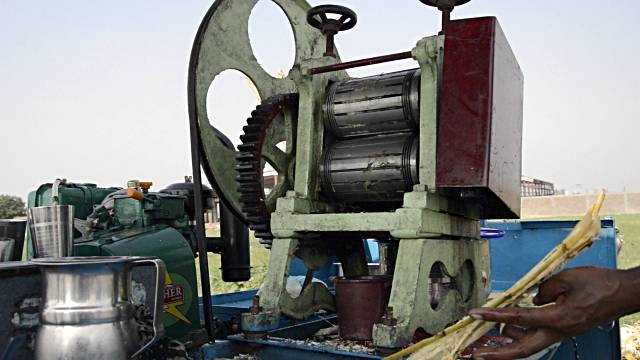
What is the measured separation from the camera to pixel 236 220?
318 cm

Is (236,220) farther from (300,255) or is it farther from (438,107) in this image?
(438,107)

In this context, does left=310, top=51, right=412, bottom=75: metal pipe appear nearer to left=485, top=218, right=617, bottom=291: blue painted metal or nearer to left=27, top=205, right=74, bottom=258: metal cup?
left=27, top=205, right=74, bottom=258: metal cup

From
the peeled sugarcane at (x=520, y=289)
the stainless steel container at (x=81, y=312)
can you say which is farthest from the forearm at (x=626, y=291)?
the stainless steel container at (x=81, y=312)

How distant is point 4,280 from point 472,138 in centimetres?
163

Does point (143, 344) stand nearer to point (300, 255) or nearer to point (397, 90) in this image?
point (300, 255)

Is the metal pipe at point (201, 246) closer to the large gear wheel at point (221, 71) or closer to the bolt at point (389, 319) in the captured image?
the large gear wheel at point (221, 71)

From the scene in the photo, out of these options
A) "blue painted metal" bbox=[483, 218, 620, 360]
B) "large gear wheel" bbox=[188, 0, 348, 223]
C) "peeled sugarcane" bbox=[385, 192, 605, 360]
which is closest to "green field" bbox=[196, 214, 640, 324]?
"blue painted metal" bbox=[483, 218, 620, 360]

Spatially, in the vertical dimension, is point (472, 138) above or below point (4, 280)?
above

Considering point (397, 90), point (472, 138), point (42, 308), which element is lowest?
point (42, 308)

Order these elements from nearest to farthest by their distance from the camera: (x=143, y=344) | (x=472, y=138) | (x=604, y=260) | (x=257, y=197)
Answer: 1. (x=143, y=344)
2. (x=472, y=138)
3. (x=257, y=197)
4. (x=604, y=260)

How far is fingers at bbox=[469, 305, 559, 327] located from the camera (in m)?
1.35

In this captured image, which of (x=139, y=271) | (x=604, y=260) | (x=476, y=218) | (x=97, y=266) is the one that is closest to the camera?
(x=97, y=266)

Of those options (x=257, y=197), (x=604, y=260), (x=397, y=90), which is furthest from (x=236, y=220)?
(x=604, y=260)

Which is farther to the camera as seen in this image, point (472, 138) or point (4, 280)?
point (472, 138)
